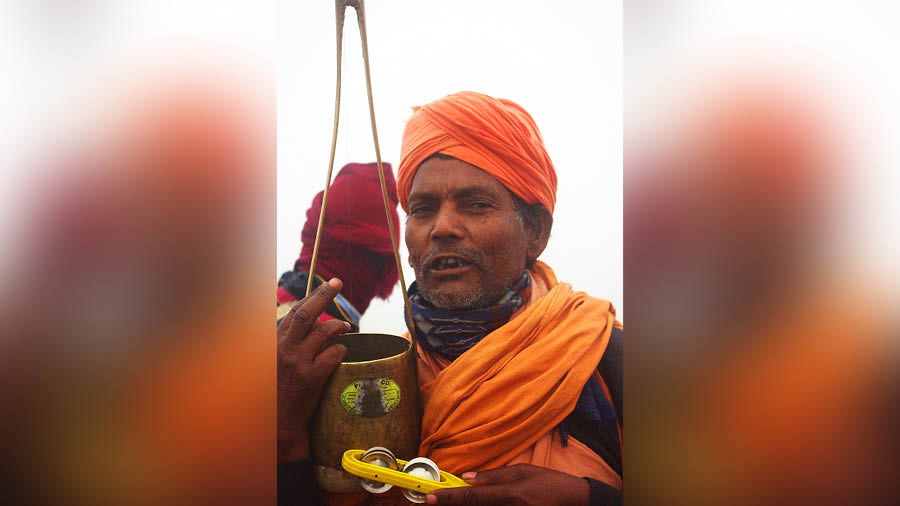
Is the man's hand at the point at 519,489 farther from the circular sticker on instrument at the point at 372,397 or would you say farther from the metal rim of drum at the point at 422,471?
the circular sticker on instrument at the point at 372,397

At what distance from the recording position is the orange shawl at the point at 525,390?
1107 millimetres

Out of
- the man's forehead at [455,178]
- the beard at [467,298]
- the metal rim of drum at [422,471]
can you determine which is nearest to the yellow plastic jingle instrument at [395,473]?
the metal rim of drum at [422,471]

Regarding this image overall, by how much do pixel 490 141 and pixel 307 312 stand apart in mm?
579

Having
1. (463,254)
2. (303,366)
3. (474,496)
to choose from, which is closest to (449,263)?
(463,254)

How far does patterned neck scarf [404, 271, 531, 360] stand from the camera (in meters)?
1.13
